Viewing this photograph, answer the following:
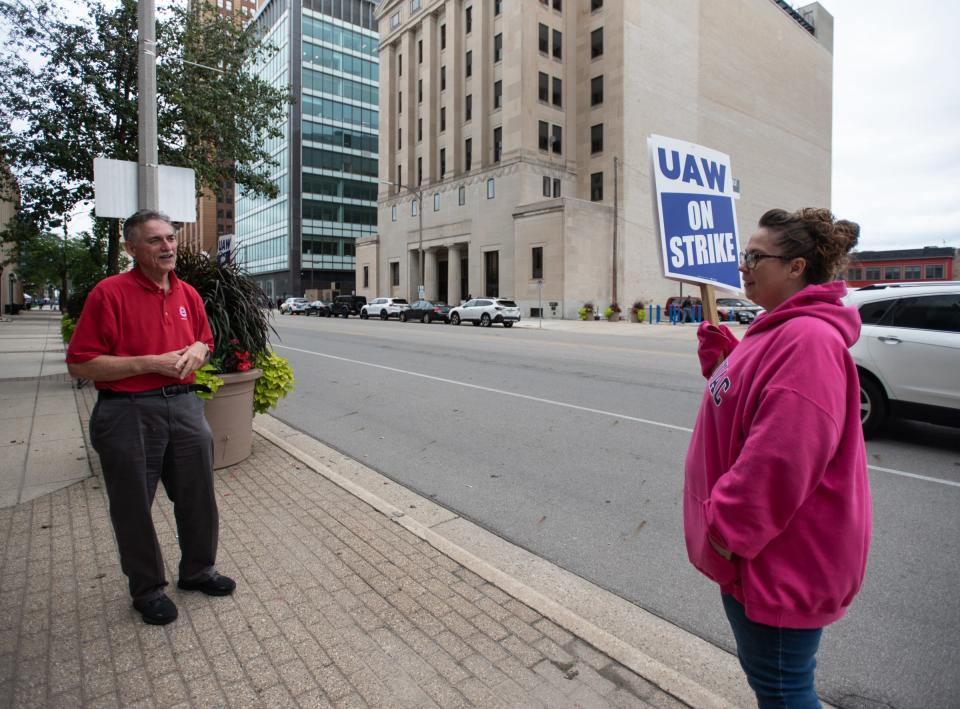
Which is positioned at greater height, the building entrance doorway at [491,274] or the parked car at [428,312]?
the building entrance doorway at [491,274]

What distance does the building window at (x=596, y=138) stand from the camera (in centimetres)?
4618

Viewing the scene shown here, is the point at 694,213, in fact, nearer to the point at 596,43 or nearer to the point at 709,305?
the point at 709,305

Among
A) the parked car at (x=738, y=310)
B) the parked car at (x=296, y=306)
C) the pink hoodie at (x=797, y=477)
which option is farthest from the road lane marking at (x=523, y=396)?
the parked car at (x=296, y=306)

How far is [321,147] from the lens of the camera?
2832 inches

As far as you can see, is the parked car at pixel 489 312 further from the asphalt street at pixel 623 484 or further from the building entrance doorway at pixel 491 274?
the asphalt street at pixel 623 484

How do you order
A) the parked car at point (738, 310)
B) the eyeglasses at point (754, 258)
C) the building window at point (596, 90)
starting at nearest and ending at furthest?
1. the eyeglasses at point (754, 258)
2. the parked car at point (738, 310)
3. the building window at point (596, 90)

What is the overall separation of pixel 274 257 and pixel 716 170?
7913 centimetres

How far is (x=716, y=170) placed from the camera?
317 centimetres

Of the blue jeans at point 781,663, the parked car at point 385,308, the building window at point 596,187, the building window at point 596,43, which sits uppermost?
the building window at point 596,43

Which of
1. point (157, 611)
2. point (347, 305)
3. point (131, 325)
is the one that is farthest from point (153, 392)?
point (347, 305)

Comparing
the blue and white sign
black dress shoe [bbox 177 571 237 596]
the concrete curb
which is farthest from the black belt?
the blue and white sign

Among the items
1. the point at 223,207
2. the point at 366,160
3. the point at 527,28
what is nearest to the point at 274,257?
the point at 366,160

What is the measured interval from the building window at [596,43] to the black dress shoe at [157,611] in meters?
50.7

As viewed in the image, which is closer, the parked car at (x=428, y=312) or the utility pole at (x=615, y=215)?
the parked car at (x=428, y=312)
